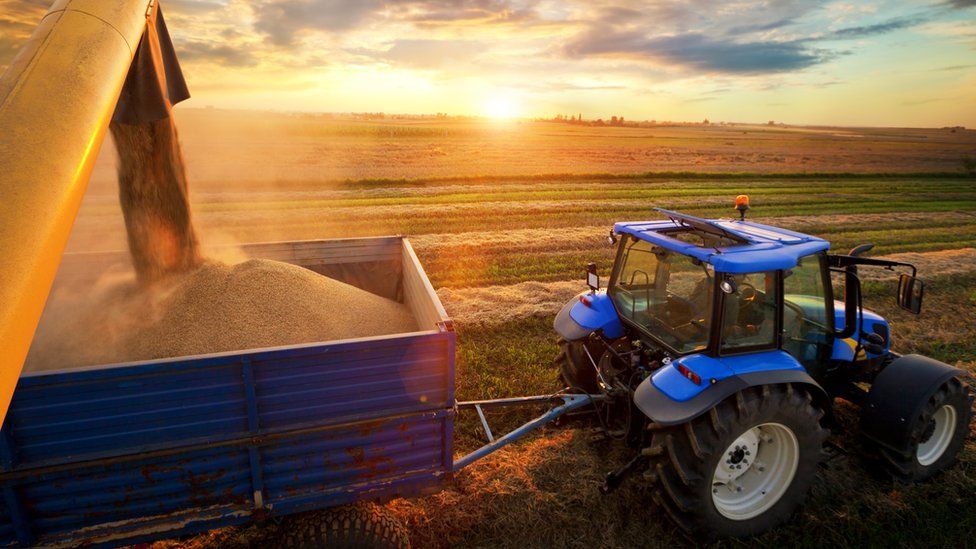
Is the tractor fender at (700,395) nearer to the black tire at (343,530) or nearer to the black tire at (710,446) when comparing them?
the black tire at (710,446)

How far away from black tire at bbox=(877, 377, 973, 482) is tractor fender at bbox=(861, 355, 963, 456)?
79 millimetres

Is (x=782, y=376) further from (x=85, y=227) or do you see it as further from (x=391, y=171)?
(x=391, y=171)

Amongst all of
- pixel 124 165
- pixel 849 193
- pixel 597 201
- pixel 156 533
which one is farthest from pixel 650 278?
pixel 849 193

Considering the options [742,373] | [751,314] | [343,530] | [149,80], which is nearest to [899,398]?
[751,314]

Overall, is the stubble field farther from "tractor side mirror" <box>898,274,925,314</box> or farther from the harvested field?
"tractor side mirror" <box>898,274,925,314</box>

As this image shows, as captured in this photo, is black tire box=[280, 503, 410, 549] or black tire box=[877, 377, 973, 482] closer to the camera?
black tire box=[280, 503, 410, 549]

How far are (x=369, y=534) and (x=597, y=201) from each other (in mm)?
17263

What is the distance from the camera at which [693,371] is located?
12.6 feet

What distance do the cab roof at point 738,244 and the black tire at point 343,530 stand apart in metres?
2.75

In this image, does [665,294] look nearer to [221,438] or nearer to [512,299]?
[221,438]

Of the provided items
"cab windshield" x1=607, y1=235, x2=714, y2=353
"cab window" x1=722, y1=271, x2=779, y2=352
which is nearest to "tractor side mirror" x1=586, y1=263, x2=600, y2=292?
"cab windshield" x1=607, y1=235, x2=714, y2=353

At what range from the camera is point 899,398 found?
4398 millimetres

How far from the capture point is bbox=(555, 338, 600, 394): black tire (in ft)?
17.0

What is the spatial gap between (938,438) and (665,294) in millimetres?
2665
